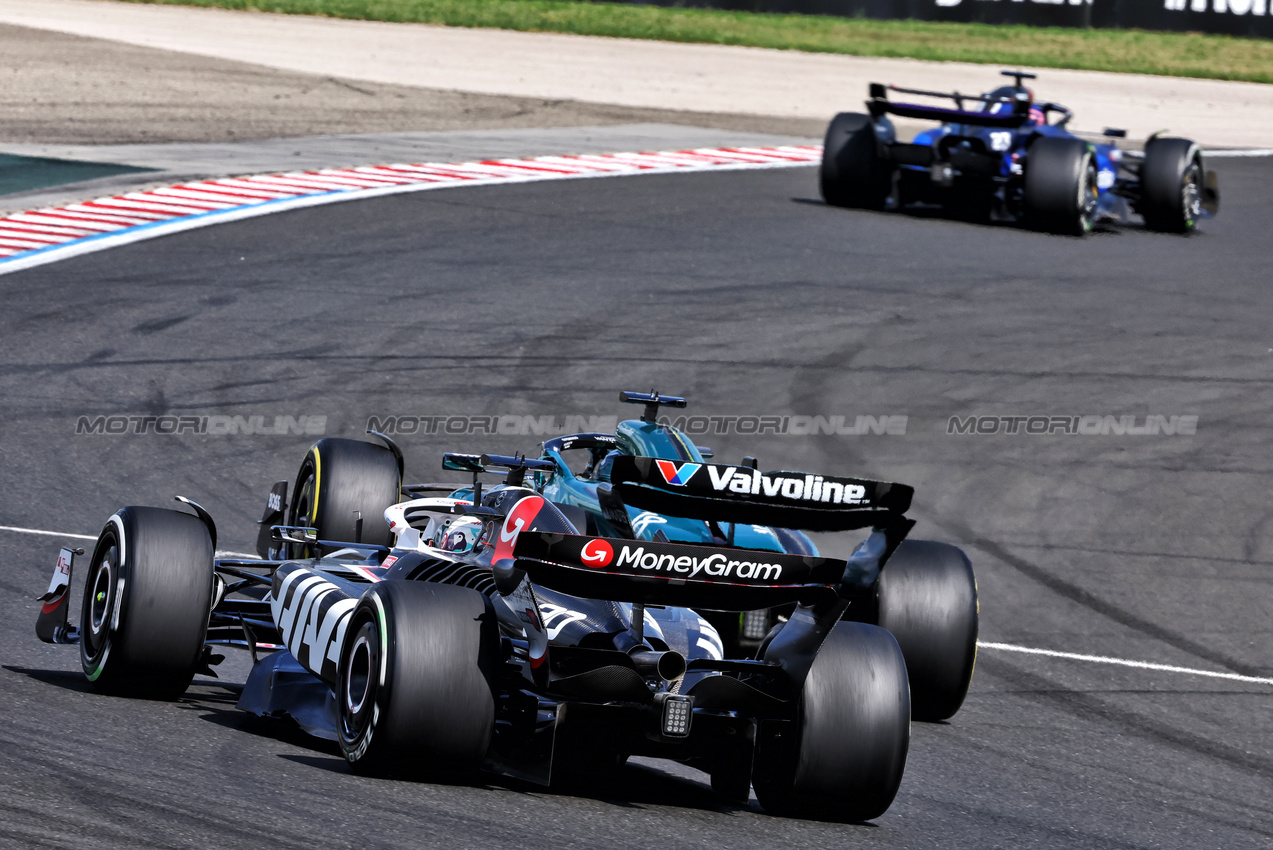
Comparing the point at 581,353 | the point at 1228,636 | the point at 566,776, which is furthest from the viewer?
the point at 581,353

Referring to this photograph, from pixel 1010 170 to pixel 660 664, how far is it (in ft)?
47.5

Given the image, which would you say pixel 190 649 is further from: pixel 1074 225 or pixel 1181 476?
pixel 1074 225

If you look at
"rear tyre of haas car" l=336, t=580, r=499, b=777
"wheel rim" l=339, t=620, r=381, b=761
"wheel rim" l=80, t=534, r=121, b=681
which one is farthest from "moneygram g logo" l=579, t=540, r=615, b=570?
"wheel rim" l=80, t=534, r=121, b=681

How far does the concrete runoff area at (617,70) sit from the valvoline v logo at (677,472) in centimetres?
2353

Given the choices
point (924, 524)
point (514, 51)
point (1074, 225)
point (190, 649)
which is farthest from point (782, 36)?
point (190, 649)

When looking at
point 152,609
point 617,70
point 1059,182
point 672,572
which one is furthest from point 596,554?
point 617,70

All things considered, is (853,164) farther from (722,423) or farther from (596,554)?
(596,554)

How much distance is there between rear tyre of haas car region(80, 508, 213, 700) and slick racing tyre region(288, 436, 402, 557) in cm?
157

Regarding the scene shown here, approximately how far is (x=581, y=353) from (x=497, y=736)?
804cm

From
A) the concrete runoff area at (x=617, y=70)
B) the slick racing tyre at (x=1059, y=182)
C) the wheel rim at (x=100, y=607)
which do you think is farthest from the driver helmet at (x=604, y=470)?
the concrete runoff area at (x=617, y=70)

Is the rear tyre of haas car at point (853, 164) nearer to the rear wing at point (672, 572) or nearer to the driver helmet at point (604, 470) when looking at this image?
the driver helmet at point (604, 470)

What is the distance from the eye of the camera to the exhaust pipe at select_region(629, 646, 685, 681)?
591cm

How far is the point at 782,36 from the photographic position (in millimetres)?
36438

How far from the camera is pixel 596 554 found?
580cm
